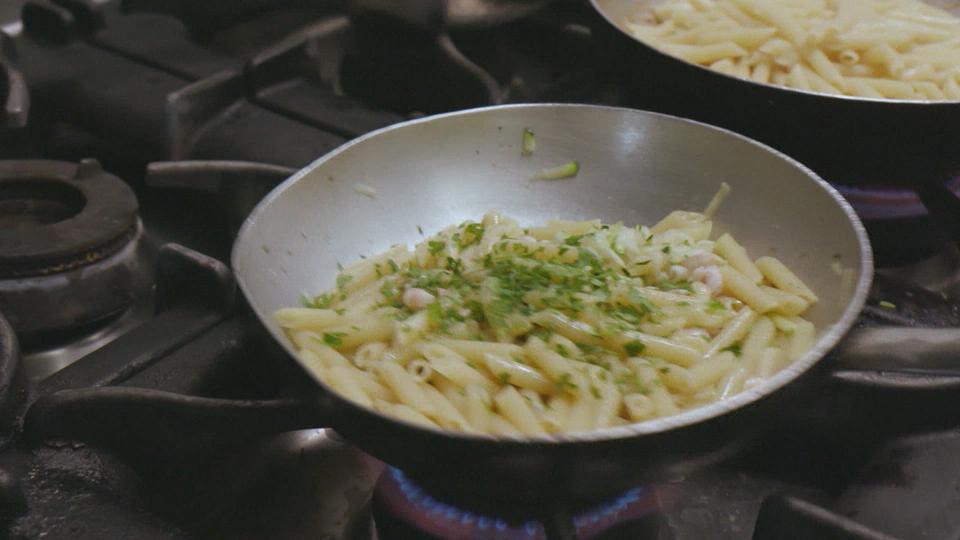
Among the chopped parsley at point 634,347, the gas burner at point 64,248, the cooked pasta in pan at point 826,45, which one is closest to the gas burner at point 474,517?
the chopped parsley at point 634,347

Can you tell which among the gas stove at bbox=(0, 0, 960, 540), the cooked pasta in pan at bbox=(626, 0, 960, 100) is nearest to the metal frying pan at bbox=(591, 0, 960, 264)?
the gas stove at bbox=(0, 0, 960, 540)

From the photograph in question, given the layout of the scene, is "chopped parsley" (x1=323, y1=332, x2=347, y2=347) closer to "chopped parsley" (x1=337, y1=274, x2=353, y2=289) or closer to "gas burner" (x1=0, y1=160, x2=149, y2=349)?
"chopped parsley" (x1=337, y1=274, x2=353, y2=289)

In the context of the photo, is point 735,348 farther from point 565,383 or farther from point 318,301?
point 318,301

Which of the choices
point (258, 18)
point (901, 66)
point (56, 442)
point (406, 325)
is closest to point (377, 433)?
point (406, 325)

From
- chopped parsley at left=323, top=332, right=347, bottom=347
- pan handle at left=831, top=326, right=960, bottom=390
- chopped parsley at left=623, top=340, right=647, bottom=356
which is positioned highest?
pan handle at left=831, top=326, right=960, bottom=390

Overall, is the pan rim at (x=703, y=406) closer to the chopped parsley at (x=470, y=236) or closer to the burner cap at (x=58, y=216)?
the chopped parsley at (x=470, y=236)

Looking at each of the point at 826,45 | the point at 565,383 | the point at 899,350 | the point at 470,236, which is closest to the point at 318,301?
the point at 470,236

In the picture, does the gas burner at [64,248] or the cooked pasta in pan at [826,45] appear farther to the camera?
the cooked pasta in pan at [826,45]

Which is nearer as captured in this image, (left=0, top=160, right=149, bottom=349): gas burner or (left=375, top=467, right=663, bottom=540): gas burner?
(left=375, top=467, right=663, bottom=540): gas burner
